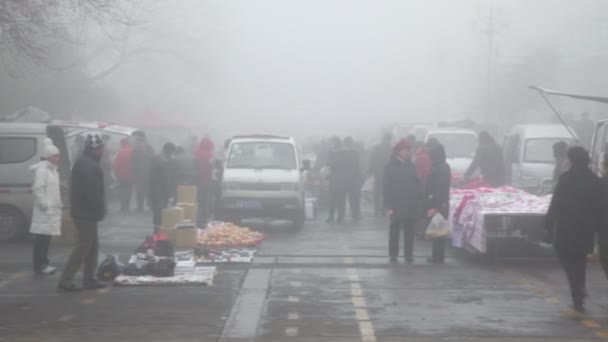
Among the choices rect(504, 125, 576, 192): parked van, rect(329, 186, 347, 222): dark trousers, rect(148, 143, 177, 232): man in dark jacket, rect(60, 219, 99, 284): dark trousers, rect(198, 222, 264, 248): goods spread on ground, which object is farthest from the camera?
rect(504, 125, 576, 192): parked van

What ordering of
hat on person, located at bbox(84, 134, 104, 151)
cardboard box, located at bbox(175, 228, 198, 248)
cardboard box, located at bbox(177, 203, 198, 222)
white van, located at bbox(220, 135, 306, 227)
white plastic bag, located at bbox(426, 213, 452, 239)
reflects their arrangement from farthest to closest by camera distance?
white van, located at bbox(220, 135, 306, 227), cardboard box, located at bbox(177, 203, 198, 222), cardboard box, located at bbox(175, 228, 198, 248), white plastic bag, located at bbox(426, 213, 452, 239), hat on person, located at bbox(84, 134, 104, 151)

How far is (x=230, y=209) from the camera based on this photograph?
2025cm

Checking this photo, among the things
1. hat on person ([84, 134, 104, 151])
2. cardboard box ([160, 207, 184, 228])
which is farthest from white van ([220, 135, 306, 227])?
hat on person ([84, 134, 104, 151])

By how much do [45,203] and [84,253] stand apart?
1410 mm

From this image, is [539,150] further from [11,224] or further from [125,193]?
[11,224]

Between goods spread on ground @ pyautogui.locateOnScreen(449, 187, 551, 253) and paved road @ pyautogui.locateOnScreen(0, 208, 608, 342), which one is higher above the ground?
goods spread on ground @ pyautogui.locateOnScreen(449, 187, 551, 253)

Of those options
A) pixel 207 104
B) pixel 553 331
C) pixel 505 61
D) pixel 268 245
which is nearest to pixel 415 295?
pixel 553 331

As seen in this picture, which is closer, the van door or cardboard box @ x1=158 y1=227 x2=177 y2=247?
cardboard box @ x1=158 y1=227 x2=177 y2=247

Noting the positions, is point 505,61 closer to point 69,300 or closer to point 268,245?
point 268,245

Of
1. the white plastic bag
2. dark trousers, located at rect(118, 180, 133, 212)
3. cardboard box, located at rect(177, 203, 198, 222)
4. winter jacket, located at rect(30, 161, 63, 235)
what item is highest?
winter jacket, located at rect(30, 161, 63, 235)

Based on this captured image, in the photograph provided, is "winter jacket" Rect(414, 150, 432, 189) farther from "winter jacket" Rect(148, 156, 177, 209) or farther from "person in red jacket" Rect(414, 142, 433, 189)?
"winter jacket" Rect(148, 156, 177, 209)

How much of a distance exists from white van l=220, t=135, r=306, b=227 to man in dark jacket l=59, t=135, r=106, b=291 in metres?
8.24

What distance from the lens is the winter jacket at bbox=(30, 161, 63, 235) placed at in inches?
508

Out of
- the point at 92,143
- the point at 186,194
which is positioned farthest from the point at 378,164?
the point at 92,143
